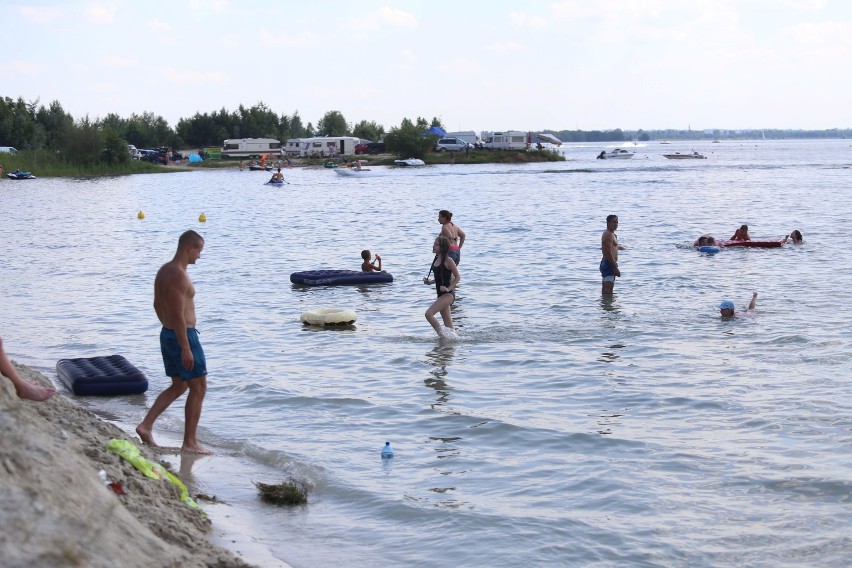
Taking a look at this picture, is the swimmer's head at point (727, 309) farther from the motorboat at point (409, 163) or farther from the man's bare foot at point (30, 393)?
the motorboat at point (409, 163)

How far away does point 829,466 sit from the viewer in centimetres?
873

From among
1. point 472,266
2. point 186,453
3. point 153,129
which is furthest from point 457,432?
point 153,129

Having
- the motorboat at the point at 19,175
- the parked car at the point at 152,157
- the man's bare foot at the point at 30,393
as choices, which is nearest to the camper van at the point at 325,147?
the parked car at the point at 152,157

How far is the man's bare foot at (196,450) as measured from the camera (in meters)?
8.91

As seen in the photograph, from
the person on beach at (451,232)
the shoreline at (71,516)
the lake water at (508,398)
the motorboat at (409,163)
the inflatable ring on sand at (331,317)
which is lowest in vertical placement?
the lake water at (508,398)

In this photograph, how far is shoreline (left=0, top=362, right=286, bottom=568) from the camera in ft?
13.3

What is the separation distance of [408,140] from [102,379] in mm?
100380

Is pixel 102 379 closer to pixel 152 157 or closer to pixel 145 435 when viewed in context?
pixel 145 435

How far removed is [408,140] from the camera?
362 ft

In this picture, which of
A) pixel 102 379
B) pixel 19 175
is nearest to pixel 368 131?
pixel 19 175

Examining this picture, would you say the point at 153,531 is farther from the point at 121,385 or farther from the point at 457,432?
the point at 121,385

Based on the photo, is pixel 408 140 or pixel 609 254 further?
pixel 408 140

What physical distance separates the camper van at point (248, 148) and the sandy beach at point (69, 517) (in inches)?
4455

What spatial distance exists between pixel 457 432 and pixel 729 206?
40550 millimetres
